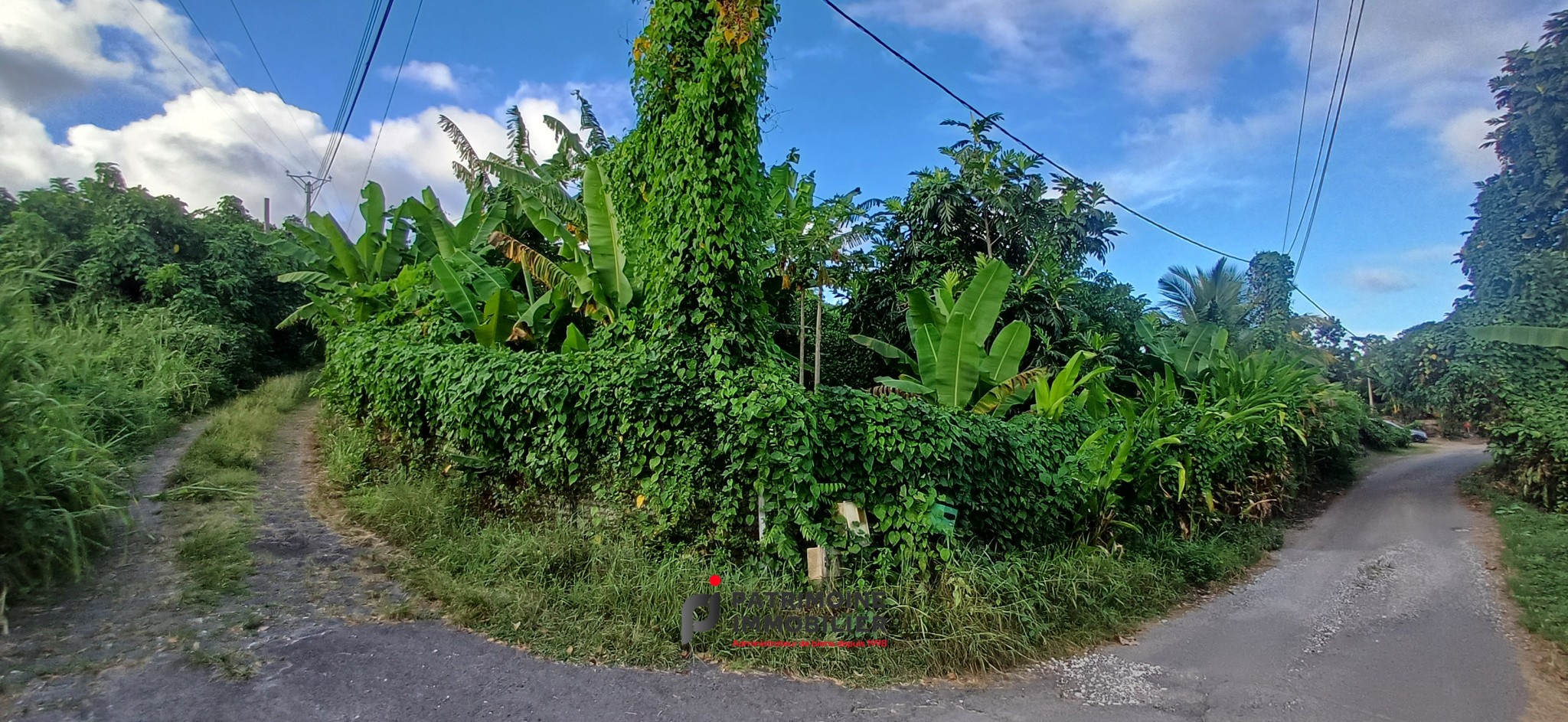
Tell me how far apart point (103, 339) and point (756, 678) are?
329 inches

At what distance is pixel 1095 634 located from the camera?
5035 millimetres

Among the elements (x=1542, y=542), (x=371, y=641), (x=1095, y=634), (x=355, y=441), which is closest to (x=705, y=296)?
(x=371, y=641)

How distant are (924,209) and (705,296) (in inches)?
255

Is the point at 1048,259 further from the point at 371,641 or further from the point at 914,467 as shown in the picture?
the point at 371,641

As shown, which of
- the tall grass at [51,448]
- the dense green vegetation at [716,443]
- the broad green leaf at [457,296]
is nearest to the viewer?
the tall grass at [51,448]

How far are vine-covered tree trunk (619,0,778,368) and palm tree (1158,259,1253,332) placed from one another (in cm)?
1199

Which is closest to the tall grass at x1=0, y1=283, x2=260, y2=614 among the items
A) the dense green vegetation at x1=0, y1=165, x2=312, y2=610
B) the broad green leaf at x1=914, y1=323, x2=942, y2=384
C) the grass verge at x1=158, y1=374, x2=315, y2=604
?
the dense green vegetation at x1=0, y1=165, x2=312, y2=610

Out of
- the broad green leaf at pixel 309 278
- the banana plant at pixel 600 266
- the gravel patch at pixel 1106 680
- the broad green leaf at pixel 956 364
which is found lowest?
the gravel patch at pixel 1106 680

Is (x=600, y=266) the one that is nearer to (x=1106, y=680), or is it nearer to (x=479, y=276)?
(x=479, y=276)

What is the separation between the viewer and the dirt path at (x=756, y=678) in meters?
3.55

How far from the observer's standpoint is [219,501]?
650 centimetres

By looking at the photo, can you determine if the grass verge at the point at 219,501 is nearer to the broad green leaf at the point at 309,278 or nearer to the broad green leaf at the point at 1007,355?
the broad green leaf at the point at 309,278

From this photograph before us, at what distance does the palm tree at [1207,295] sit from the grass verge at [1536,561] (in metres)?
5.28

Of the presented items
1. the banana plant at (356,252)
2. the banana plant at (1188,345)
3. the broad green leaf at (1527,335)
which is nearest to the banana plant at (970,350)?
the banana plant at (1188,345)
